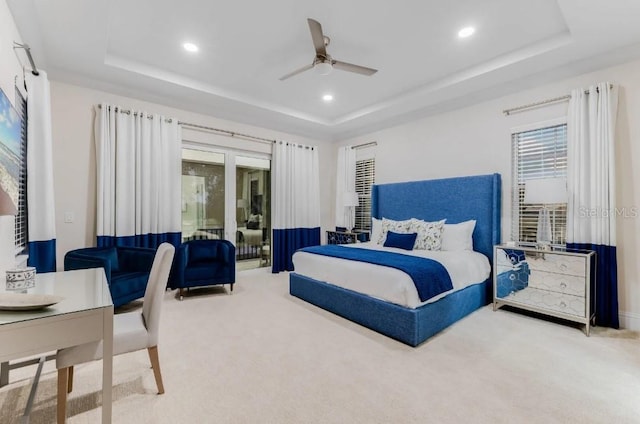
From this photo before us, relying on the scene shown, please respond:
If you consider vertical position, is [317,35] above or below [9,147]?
above

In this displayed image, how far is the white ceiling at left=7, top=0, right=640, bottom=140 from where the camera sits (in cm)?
255

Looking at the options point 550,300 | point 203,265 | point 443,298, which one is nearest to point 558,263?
point 550,300

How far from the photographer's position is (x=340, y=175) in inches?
240

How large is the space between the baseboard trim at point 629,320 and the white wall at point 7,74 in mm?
5530

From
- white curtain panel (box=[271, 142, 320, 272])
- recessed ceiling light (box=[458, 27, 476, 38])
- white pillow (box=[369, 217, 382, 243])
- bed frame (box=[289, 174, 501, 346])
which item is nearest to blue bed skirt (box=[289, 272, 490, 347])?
bed frame (box=[289, 174, 501, 346])

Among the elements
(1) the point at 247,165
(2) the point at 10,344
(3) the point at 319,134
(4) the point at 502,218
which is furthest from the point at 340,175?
(2) the point at 10,344

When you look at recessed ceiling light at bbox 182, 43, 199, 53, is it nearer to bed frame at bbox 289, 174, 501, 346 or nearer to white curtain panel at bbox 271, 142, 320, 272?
white curtain panel at bbox 271, 142, 320, 272

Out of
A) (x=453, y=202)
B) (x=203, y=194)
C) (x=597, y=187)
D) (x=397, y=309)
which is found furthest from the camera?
(x=203, y=194)

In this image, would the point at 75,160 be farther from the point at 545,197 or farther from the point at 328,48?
the point at 545,197

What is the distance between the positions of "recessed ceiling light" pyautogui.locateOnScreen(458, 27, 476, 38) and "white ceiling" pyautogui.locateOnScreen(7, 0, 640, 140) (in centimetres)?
5

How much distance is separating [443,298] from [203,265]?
3061mm

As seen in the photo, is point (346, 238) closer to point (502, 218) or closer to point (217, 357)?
point (502, 218)

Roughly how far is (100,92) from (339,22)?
10.6 ft

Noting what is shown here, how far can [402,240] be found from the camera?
4129 mm
